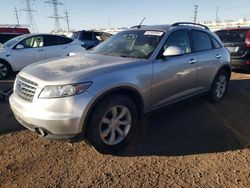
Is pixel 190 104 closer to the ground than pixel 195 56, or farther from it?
closer to the ground

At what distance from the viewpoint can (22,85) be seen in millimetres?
3697

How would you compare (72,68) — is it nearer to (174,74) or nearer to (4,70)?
(174,74)

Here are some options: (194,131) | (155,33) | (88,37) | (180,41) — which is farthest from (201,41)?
(88,37)

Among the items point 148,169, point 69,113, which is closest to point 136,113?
point 148,169

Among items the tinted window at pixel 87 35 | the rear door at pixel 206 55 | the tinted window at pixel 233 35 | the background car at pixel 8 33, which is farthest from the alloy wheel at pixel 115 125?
the background car at pixel 8 33

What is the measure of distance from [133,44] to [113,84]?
131 centimetres

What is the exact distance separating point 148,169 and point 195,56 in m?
2.46

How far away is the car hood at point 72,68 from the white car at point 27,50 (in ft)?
19.5

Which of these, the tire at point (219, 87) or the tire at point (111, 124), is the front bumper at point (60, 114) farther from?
the tire at point (219, 87)

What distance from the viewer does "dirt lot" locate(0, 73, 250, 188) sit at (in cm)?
323

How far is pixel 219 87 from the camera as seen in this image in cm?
612

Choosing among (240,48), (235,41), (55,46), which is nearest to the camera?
(240,48)

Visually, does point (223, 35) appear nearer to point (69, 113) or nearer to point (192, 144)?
point (192, 144)

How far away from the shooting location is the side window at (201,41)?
5.21 m
